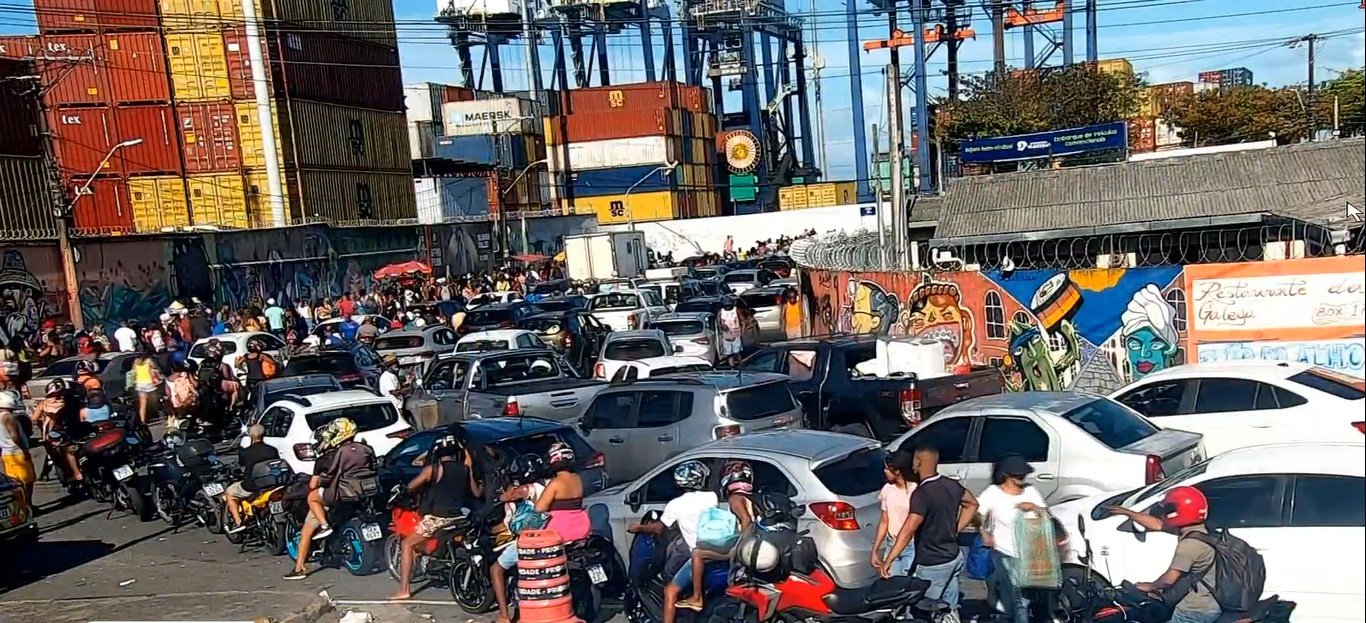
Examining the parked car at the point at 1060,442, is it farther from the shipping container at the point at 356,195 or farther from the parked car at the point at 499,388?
the shipping container at the point at 356,195

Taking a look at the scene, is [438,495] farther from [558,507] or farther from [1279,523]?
[1279,523]

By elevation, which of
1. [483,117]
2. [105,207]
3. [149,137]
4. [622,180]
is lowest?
[622,180]

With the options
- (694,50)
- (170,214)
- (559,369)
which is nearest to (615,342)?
(559,369)

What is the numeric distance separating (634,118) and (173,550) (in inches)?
3083

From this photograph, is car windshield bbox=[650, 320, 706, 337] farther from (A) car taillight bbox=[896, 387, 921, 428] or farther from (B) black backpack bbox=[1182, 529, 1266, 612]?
(B) black backpack bbox=[1182, 529, 1266, 612]

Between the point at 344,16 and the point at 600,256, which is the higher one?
the point at 344,16

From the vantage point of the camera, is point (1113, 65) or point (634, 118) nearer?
point (1113, 65)

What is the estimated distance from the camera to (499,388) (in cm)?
1550

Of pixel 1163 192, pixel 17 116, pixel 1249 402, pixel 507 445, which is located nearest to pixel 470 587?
pixel 507 445

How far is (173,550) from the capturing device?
12125mm

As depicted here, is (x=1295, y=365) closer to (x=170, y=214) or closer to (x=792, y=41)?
(x=170, y=214)

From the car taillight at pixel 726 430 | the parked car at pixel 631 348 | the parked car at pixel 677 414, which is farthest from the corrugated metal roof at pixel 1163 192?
the car taillight at pixel 726 430

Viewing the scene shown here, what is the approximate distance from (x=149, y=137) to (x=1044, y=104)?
4275 centimetres

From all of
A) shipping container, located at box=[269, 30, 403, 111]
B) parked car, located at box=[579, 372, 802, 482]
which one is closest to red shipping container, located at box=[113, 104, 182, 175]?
shipping container, located at box=[269, 30, 403, 111]
